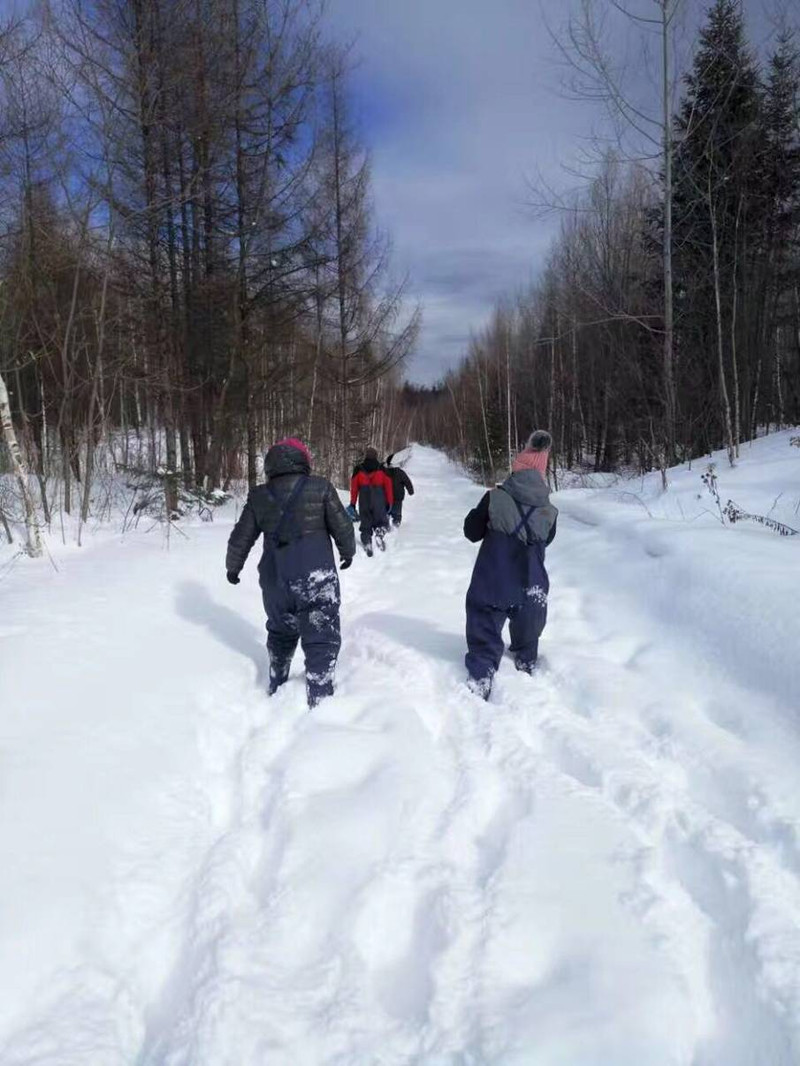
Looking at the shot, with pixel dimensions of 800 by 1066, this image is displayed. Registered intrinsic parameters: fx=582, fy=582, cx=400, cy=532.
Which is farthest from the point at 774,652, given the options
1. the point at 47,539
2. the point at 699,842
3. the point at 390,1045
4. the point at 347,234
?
the point at 347,234

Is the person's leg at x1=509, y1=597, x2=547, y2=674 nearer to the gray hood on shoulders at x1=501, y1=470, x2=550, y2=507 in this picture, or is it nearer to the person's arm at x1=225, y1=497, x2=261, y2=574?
the gray hood on shoulders at x1=501, y1=470, x2=550, y2=507

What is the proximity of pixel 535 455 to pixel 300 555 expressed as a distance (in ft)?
5.72

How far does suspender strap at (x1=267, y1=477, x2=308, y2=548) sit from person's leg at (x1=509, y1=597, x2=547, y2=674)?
1.69m

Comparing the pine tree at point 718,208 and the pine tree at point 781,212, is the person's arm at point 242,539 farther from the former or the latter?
the pine tree at point 781,212

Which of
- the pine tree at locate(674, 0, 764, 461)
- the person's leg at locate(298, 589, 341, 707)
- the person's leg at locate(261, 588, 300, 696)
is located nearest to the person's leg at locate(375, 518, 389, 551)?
the person's leg at locate(261, 588, 300, 696)

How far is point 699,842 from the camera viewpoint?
7.55 feet

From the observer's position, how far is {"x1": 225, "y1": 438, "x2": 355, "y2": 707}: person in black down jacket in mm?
3771

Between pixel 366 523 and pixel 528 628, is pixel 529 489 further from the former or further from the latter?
pixel 366 523

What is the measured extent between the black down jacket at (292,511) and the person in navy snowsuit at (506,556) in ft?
3.07

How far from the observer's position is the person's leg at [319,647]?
376 cm

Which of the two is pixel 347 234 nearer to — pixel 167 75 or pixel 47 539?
pixel 167 75

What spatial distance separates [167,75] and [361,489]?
7.34m

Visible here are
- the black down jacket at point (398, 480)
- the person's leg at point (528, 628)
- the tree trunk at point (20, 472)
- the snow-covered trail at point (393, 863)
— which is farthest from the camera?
the black down jacket at point (398, 480)

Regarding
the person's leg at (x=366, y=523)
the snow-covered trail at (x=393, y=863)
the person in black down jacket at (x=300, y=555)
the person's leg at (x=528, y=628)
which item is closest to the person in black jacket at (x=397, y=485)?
the person's leg at (x=366, y=523)
